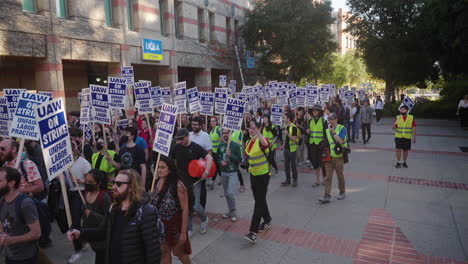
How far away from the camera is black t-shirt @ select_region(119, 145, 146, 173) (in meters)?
6.01

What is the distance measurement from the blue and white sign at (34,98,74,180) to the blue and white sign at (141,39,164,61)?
15366 millimetres

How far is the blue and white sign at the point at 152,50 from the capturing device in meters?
18.9

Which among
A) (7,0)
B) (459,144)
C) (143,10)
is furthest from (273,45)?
(7,0)

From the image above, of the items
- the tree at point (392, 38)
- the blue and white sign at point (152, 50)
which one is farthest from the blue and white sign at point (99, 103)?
the tree at point (392, 38)

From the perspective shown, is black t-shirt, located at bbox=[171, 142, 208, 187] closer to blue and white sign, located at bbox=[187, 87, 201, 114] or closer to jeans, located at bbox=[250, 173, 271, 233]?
jeans, located at bbox=[250, 173, 271, 233]

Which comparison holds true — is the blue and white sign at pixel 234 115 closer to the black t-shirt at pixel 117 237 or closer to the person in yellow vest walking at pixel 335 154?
the person in yellow vest walking at pixel 335 154

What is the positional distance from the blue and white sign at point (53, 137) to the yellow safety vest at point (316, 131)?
6134 millimetres

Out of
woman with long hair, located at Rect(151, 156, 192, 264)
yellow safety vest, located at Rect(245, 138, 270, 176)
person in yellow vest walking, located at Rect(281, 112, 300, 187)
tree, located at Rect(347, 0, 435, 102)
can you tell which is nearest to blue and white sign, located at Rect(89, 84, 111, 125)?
yellow safety vest, located at Rect(245, 138, 270, 176)

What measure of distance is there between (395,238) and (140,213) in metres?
4.27

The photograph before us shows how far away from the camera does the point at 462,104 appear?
18516mm

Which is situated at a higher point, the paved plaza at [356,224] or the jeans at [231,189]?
the jeans at [231,189]

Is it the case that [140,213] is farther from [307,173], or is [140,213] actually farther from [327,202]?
[307,173]

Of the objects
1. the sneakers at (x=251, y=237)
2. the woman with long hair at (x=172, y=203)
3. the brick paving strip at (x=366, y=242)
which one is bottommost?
the brick paving strip at (x=366, y=242)

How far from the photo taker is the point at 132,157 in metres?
6.07
